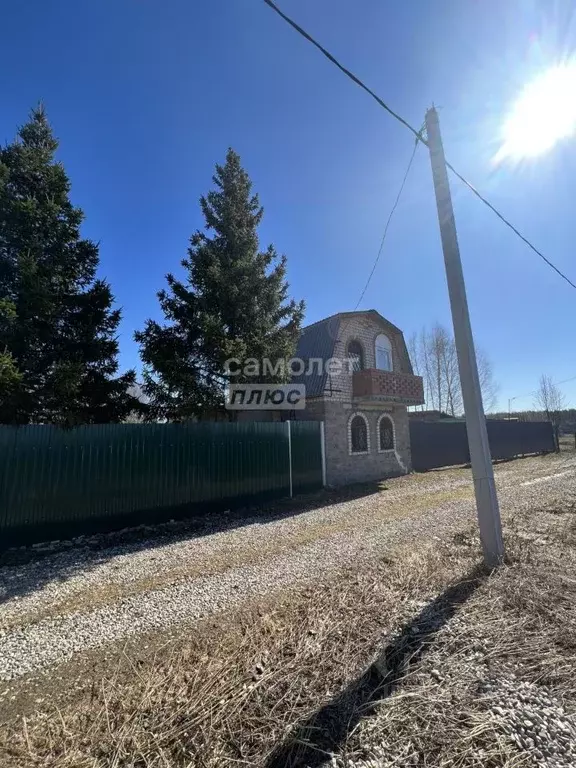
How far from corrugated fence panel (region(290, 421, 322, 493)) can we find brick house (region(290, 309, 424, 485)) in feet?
2.76

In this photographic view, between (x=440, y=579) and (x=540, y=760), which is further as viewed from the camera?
(x=440, y=579)

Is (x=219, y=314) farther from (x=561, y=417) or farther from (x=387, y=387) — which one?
(x=561, y=417)

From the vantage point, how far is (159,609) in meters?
3.64

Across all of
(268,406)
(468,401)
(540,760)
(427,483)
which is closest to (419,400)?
(427,483)

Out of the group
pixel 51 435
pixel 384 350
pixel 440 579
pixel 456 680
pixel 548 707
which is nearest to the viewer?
pixel 548 707

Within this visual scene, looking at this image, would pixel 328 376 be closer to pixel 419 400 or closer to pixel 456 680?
pixel 419 400

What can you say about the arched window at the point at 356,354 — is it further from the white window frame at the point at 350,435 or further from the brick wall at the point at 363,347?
the white window frame at the point at 350,435

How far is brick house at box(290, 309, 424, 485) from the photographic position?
492 inches

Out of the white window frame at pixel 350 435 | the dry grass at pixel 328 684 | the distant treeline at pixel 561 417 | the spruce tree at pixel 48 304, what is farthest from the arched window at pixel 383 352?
the distant treeline at pixel 561 417


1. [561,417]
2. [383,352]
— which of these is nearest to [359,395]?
[383,352]

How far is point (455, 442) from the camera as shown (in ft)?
58.3

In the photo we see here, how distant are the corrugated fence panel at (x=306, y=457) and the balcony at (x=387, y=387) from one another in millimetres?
2794

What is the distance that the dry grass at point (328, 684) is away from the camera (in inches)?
75.5

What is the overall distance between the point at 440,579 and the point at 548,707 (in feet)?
6.13
